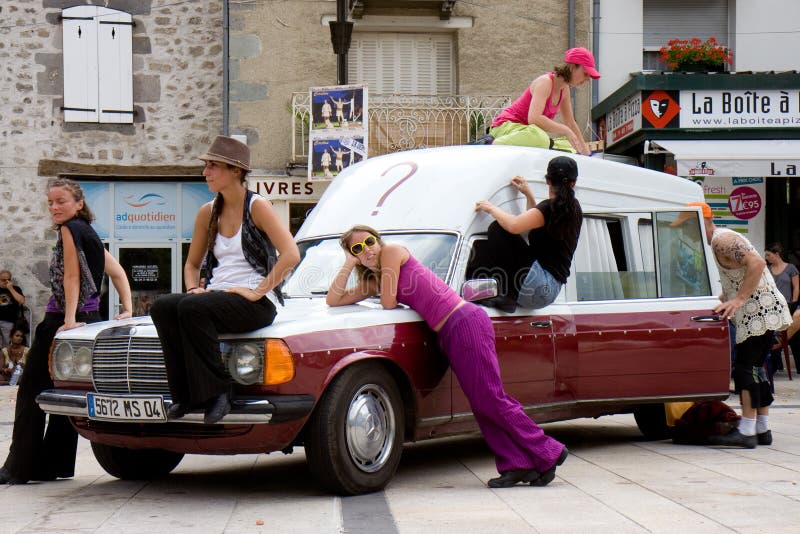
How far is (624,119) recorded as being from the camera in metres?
18.2

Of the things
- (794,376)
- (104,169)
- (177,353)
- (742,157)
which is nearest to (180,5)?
(104,169)

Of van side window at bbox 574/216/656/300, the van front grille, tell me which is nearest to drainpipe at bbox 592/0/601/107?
van side window at bbox 574/216/656/300

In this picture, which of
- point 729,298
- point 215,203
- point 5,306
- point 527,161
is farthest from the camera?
point 5,306

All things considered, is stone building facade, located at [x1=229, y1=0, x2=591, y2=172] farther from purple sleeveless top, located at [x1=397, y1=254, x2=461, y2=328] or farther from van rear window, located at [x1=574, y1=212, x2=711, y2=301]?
purple sleeveless top, located at [x1=397, y1=254, x2=461, y2=328]

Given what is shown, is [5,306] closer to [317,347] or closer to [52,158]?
[52,158]

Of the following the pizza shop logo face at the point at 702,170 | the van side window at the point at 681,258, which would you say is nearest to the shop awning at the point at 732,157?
the pizza shop logo face at the point at 702,170

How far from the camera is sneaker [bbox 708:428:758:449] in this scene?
902cm

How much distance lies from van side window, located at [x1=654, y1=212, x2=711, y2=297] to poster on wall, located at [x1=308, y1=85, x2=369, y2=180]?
27.6 ft

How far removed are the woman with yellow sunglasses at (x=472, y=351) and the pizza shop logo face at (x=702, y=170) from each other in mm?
9913

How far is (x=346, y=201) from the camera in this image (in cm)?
840

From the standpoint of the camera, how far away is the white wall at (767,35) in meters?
20.5

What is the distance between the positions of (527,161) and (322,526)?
3507 millimetres

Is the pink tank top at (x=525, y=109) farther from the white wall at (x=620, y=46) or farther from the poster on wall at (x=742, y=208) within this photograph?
the white wall at (x=620, y=46)

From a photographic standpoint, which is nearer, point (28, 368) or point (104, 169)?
point (28, 368)
